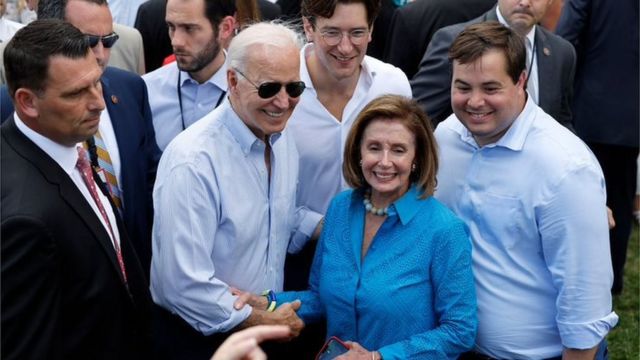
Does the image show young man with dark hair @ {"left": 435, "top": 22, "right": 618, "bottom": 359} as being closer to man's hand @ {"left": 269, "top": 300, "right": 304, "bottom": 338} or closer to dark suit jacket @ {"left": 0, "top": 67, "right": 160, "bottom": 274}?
man's hand @ {"left": 269, "top": 300, "right": 304, "bottom": 338}

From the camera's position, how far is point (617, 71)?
666 centimetres

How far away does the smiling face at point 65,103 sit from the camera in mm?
3057

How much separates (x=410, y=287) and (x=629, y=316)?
3.54 metres

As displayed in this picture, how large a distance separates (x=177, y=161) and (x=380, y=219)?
2.64 ft

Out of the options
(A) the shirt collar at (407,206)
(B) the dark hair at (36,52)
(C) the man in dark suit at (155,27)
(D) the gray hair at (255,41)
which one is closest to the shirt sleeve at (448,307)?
(A) the shirt collar at (407,206)

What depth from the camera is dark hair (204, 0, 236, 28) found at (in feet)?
15.4

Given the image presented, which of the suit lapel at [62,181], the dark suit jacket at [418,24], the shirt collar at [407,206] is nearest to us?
the suit lapel at [62,181]

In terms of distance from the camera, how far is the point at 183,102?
184 inches

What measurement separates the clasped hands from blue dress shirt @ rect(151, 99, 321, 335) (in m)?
0.04

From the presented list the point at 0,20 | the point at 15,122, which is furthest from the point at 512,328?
the point at 0,20

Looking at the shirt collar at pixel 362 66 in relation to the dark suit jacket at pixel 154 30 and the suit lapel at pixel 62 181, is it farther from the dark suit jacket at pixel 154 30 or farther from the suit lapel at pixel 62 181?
the dark suit jacket at pixel 154 30

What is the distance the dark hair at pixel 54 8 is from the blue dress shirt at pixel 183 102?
0.60 metres

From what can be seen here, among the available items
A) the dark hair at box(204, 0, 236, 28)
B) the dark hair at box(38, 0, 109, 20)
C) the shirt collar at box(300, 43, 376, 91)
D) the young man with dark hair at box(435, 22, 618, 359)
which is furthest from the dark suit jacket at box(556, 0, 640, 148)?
the dark hair at box(38, 0, 109, 20)

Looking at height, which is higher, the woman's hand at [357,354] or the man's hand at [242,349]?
the man's hand at [242,349]
